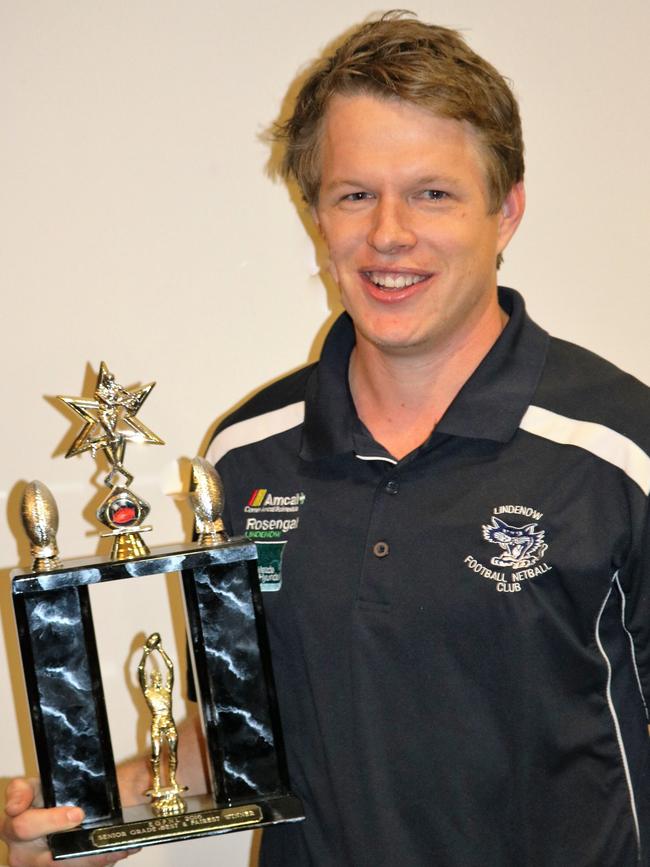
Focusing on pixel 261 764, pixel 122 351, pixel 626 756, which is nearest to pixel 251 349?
pixel 122 351

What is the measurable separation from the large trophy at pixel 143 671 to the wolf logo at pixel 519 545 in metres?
0.28

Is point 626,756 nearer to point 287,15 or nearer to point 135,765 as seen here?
point 135,765

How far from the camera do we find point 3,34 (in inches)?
68.1

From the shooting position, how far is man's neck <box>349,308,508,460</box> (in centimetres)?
139

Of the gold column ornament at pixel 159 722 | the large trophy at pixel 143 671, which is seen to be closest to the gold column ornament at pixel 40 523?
the large trophy at pixel 143 671

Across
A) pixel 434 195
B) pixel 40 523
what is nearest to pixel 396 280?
pixel 434 195

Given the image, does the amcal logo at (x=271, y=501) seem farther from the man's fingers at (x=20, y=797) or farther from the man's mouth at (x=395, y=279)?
the man's fingers at (x=20, y=797)

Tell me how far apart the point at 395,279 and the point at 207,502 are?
1.12 ft

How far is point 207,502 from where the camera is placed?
4.23 feet

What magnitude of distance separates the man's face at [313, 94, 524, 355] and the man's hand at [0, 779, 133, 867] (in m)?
0.65

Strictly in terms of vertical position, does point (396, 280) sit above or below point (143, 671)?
above

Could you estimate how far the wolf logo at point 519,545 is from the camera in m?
1.25

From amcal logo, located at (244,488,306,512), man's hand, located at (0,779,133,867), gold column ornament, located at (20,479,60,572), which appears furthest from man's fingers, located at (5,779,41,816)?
amcal logo, located at (244,488,306,512)

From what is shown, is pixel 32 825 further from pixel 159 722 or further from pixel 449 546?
pixel 449 546
